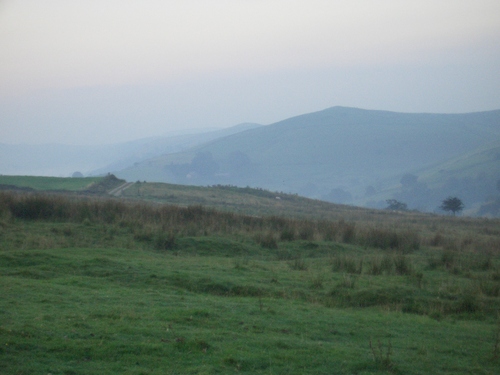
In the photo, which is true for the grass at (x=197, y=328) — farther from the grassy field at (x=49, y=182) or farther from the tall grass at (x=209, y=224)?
the grassy field at (x=49, y=182)

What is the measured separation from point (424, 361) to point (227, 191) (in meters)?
54.8

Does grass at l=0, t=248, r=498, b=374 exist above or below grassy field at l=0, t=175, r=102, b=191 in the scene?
below

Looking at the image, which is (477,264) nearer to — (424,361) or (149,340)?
(424,361)

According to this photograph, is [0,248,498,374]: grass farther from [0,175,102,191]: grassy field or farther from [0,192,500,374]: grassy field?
[0,175,102,191]: grassy field

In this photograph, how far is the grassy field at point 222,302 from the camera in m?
7.94

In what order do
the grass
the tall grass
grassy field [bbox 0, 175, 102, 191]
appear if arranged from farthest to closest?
grassy field [bbox 0, 175, 102, 191]
the tall grass
the grass

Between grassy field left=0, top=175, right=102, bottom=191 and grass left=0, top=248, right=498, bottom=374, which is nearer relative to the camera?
grass left=0, top=248, right=498, bottom=374

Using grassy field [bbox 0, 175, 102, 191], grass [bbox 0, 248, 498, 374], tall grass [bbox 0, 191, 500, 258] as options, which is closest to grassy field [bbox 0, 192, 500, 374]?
grass [bbox 0, 248, 498, 374]

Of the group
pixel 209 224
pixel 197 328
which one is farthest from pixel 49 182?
pixel 197 328

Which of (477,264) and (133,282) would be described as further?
(477,264)

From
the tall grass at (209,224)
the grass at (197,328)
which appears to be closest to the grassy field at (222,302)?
the grass at (197,328)

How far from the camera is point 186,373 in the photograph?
290 inches

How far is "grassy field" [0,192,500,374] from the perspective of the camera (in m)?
7.94

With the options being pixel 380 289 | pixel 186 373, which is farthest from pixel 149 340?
pixel 380 289
